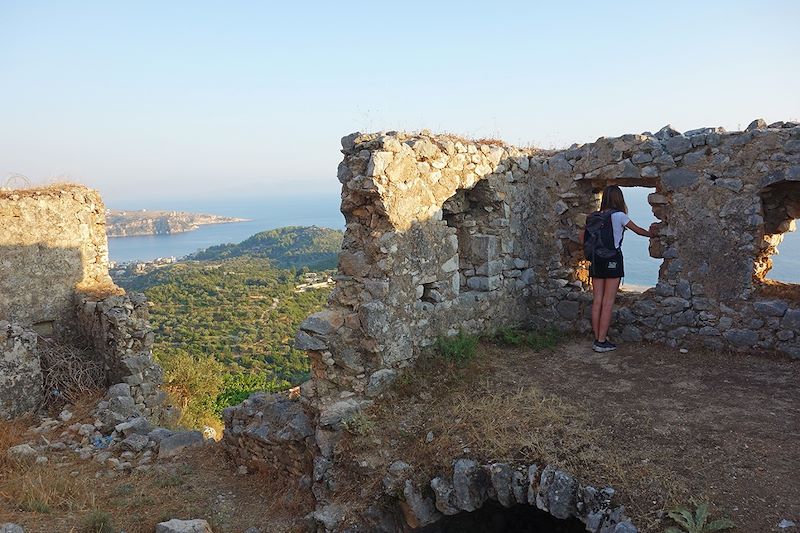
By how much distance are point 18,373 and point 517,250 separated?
6.94 m

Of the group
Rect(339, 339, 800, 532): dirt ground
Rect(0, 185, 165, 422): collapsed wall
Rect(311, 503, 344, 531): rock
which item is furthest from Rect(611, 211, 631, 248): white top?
Rect(0, 185, 165, 422): collapsed wall

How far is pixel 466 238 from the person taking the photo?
6410mm

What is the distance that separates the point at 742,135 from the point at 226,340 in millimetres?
15586

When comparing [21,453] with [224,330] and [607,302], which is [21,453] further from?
[224,330]

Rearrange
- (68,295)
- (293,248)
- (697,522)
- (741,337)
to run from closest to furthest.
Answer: (697,522), (741,337), (68,295), (293,248)

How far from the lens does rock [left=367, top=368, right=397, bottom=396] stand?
5.13m

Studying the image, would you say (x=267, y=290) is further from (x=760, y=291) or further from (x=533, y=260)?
(x=760, y=291)

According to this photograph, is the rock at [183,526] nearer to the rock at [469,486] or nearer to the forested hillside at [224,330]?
the rock at [469,486]

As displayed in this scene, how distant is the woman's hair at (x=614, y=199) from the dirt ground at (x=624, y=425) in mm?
1599

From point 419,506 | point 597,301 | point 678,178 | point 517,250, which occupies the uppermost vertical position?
point 678,178

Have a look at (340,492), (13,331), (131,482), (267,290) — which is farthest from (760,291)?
(267,290)

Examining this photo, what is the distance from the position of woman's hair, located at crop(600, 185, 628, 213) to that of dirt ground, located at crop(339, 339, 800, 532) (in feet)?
5.25

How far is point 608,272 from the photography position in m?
6.10

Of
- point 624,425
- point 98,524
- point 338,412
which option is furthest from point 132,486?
point 624,425
